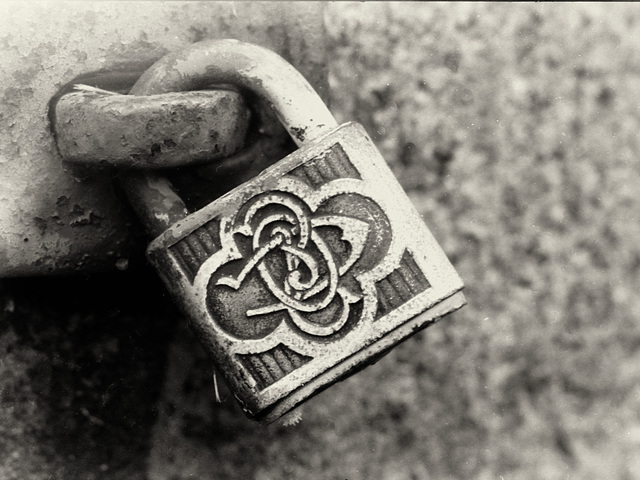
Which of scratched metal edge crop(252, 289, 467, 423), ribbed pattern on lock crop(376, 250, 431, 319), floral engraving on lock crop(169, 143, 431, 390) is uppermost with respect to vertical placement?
floral engraving on lock crop(169, 143, 431, 390)

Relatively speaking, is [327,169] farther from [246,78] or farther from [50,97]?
[50,97]

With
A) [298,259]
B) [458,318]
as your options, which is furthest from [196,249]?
[458,318]

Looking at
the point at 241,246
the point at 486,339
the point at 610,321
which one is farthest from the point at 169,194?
the point at 610,321

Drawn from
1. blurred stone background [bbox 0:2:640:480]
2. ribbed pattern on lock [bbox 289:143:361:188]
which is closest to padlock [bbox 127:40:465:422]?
ribbed pattern on lock [bbox 289:143:361:188]

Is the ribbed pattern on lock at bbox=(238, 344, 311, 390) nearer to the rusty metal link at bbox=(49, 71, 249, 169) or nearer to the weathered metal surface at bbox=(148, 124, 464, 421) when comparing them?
the weathered metal surface at bbox=(148, 124, 464, 421)

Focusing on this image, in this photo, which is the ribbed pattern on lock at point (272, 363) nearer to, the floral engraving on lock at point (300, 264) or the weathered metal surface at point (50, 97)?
the floral engraving on lock at point (300, 264)

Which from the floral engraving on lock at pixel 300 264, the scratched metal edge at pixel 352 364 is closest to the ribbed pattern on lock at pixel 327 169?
the floral engraving on lock at pixel 300 264

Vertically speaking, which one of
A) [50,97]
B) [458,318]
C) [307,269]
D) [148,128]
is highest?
[50,97]
